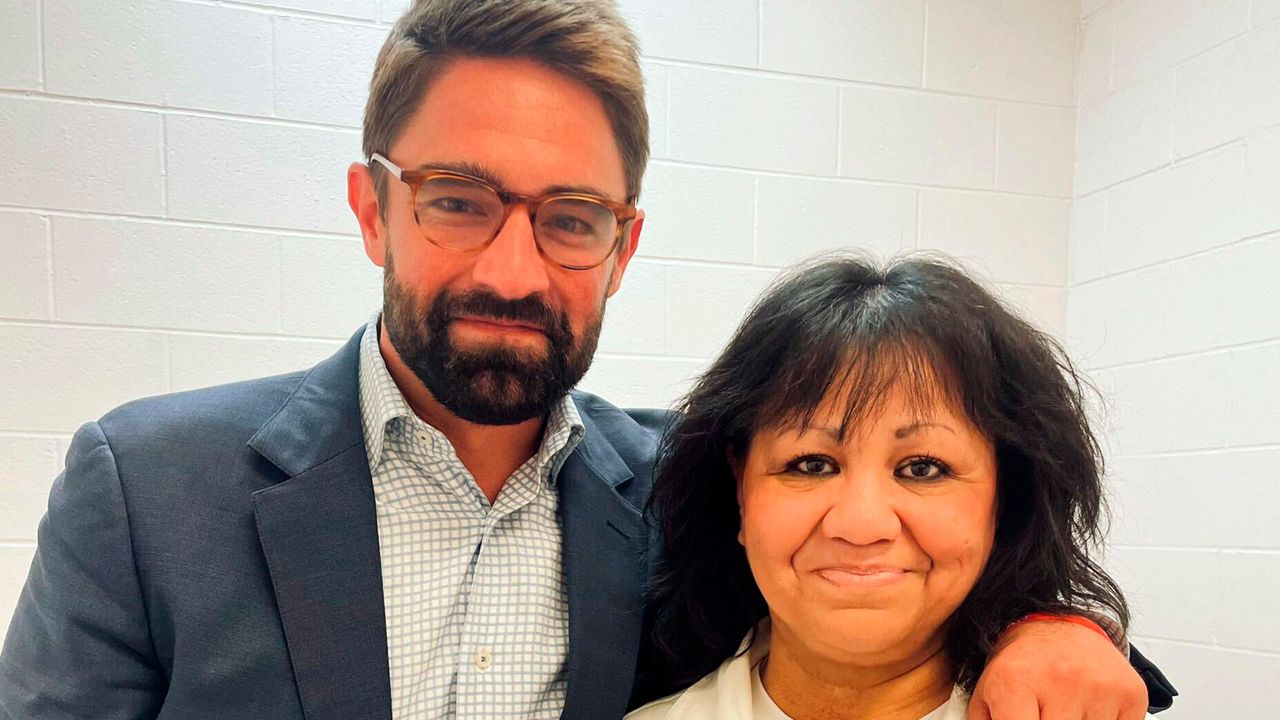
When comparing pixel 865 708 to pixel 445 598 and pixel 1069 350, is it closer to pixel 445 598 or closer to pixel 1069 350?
pixel 445 598

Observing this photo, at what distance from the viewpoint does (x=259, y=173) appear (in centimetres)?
231

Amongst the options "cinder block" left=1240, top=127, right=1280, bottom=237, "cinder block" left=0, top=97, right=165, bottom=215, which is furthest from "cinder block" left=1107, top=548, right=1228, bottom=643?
"cinder block" left=0, top=97, right=165, bottom=215

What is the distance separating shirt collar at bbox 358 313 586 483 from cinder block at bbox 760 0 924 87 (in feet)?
4.92

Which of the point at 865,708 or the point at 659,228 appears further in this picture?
the point at 659,228

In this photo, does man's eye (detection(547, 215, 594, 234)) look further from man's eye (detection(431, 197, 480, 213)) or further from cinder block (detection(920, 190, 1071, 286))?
cinder block (detection(920, 190, 1071, 286))

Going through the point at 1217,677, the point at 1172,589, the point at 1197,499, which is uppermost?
the point at 1197,499

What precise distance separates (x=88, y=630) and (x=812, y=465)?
2.87 ft

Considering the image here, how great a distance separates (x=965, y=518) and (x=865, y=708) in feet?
0.95

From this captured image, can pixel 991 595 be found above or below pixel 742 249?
below

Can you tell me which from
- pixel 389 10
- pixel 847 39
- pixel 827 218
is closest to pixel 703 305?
pixel 827 218

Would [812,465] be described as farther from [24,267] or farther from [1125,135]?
[1125,135]

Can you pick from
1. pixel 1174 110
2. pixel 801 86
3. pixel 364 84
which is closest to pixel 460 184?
pixel 364 84

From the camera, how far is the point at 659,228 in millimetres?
2570

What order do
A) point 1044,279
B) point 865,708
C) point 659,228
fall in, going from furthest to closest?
point 1044,279, point 659,228, point 865,708
